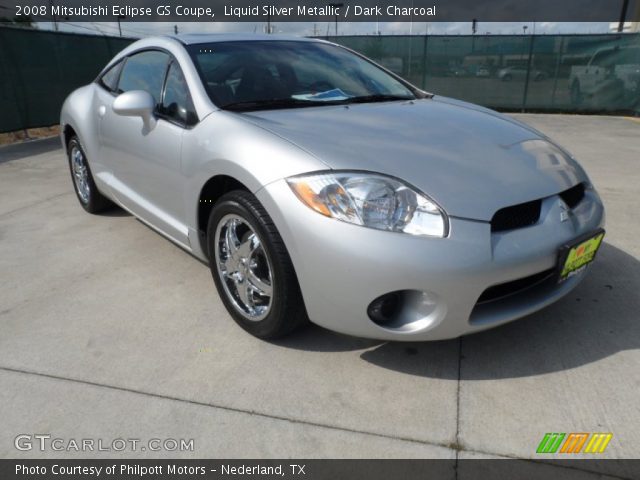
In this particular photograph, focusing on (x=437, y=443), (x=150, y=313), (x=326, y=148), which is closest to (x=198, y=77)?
(x=326, y=148)

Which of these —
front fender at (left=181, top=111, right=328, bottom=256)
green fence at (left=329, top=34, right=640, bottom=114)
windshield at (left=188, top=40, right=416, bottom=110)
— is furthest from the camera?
green fence at (left=329, top=34, right=640, bottom=114)

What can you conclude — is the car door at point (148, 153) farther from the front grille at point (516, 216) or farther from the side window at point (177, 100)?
the front grille at point (516, 216)

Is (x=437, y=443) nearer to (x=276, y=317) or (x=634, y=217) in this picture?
(x=276, y=317)

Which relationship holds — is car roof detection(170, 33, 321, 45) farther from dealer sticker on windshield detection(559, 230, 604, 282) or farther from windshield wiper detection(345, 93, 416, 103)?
dealer sticker on windshield detection(559, 230, 604, 282)

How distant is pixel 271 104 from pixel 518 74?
12140mm

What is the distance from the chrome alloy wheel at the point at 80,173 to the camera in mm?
4223

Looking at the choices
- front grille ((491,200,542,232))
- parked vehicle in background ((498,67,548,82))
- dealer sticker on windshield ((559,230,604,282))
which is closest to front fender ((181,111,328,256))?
front grille ((491,200,542,232))

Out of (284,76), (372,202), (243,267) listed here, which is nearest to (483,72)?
(284,76)

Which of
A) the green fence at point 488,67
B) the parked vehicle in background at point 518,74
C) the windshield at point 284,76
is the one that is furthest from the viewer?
the parked vehicle in background at point 518,74

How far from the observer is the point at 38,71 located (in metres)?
8.94

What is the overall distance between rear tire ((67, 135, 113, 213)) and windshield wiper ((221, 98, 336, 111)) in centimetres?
202

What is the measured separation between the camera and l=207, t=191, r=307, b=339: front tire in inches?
83.8

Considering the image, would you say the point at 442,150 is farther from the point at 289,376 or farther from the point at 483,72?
the point at 483,72

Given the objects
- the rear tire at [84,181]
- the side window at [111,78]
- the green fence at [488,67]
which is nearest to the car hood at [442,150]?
the side window at [111,78]
